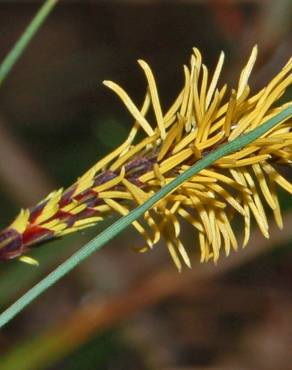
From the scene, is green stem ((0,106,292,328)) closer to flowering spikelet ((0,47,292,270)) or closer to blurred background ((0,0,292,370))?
flowering spikelet ((0,47,292,270))

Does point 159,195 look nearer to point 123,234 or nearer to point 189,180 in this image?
point 189,180

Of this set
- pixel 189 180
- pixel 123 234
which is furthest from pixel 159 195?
pixel 123 234

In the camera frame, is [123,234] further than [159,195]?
Yes

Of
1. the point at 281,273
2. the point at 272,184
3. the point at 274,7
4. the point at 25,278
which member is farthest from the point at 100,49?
the point at 272,184

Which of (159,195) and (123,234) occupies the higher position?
(159,195)

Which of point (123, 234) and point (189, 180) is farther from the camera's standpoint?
point (123, 234)

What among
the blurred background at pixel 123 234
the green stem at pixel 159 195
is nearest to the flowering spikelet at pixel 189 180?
the green stem at pixel 159 195

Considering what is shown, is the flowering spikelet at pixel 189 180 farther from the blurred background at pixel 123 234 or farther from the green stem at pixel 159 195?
the blurred background at pixel 123 234

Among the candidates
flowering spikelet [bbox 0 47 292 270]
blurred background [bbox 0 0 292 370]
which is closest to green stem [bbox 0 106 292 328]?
flowering spikelet [bbox 0 47 292 270]
